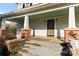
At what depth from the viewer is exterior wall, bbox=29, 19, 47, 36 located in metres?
11.4

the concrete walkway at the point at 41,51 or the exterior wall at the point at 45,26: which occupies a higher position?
the exterior wall at the point at 45,26

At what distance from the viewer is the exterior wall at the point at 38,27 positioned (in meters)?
11.4

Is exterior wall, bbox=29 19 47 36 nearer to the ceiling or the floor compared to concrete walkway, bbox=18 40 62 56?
nearer to the ceiling

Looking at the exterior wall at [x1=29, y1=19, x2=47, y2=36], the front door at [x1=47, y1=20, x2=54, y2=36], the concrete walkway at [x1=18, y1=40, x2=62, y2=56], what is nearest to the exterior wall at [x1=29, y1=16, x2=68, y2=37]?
the exterior wall at [x1=29, y1=19, x2=47, y2=36]

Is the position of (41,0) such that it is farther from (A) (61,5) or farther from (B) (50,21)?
(B) (50,21)

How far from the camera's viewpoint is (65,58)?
3980 millimetres

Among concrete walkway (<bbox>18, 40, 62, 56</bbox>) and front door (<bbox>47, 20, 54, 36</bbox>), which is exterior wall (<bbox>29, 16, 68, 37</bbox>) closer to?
front door (<bbox>47, 20, 54, 36</bbox>)

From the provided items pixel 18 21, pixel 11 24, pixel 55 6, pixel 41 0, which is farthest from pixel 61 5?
pixel 11 24

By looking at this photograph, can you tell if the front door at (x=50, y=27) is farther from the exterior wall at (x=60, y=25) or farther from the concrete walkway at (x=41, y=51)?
the concrete walkway at (x=41, y=51)

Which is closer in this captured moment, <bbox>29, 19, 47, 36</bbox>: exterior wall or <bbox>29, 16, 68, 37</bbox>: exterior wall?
<bbox>29, 16, 68, 37</bbox>: exterior wall

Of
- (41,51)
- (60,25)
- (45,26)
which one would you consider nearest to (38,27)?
(45,26)

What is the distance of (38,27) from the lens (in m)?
12.0

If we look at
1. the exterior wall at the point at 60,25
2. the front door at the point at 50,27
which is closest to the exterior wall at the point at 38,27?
the front door at the point at 50,27

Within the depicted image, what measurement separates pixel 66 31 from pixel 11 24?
8501mm
